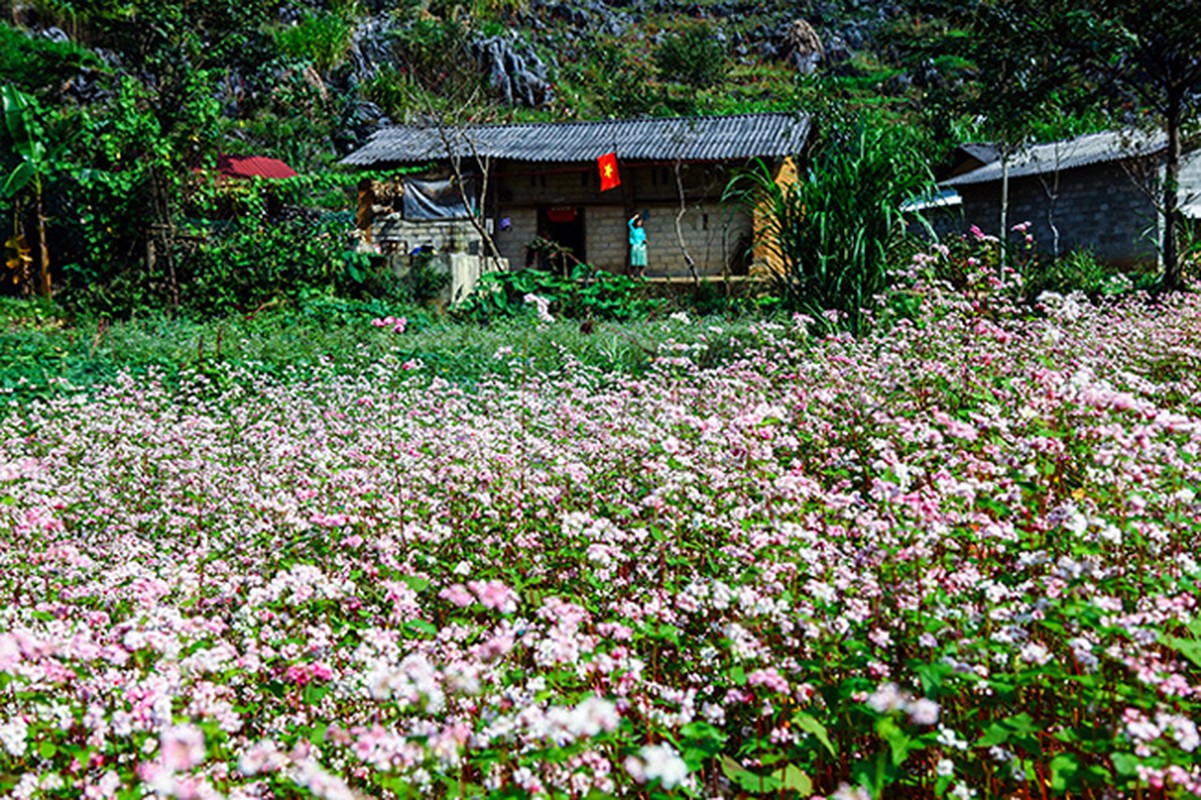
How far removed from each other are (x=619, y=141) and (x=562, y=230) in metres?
3.07

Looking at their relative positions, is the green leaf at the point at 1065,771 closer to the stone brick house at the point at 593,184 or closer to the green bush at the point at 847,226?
the green bush at the point at 847,226

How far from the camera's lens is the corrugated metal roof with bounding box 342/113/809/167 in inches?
869

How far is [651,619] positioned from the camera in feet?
8.93

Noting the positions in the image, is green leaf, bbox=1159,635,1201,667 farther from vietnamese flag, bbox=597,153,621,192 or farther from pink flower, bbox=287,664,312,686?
vietnamese flag, bbox=597,153,621,192

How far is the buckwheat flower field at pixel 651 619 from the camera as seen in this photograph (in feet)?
6.45

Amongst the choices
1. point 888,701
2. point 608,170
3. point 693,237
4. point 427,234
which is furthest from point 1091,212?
point 888,701

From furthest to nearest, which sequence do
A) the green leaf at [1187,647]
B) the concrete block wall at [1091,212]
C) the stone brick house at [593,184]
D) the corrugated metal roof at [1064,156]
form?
the stone brick house at [593,184] < the concrete block wall at [1091,212] < the corrugated metal roof at [1064,156] < the green leaf at [1187,647]

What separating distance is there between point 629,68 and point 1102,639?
5708 centimetres

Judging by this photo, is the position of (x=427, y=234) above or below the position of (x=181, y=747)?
above

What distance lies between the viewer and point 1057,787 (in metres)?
1.87

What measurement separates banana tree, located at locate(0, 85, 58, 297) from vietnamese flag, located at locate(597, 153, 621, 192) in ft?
38.8

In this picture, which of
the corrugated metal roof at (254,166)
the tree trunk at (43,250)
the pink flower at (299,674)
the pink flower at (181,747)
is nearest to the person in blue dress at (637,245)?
the corrugated metal roof at (254,166)

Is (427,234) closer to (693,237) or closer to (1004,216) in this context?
(693,237)

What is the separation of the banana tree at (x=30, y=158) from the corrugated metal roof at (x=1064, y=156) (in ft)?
67.4
